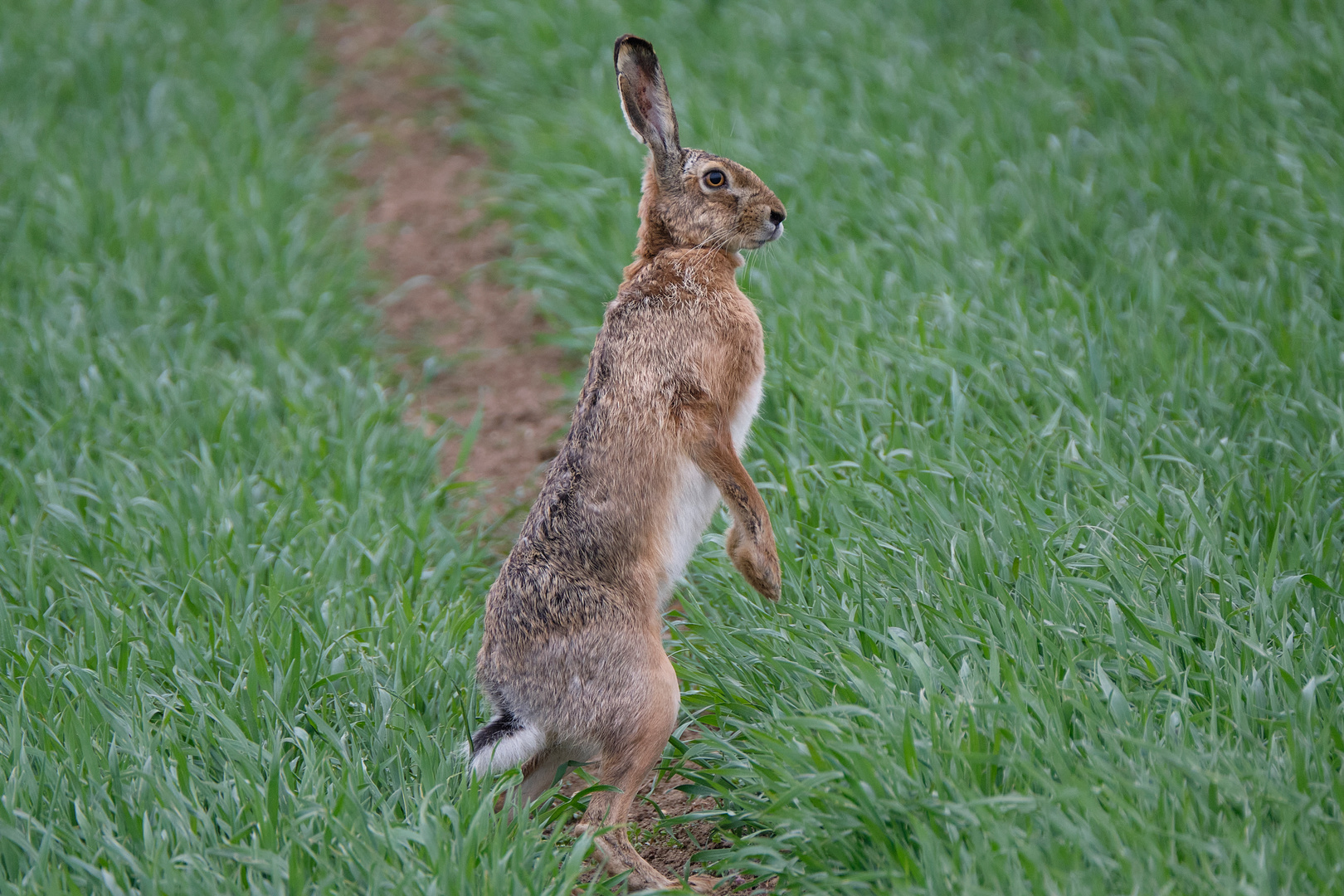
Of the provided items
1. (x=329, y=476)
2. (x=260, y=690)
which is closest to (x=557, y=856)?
(x=260, y=690)

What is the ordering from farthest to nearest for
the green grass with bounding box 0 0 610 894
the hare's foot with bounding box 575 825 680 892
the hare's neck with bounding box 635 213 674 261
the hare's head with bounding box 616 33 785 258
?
the hare's neck with bounding box 635 213 674 261 < the hare's head with bounding box 616 33 785 258 < the hare's foot with bounding box 575 825 680 892 < the green grass with bounding box 0 0 610 894

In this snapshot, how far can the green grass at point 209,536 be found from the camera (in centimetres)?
280

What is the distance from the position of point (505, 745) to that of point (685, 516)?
0.78m

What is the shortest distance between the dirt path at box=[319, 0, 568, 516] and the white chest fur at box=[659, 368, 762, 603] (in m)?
1.45

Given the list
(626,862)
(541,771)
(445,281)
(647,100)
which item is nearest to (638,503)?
(541,771)

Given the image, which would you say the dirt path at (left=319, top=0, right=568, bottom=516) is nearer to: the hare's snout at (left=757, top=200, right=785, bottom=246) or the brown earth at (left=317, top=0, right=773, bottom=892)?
the brown earth at (left=317, top=0, right=773, bottom=892)

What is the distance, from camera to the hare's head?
11.5 ft

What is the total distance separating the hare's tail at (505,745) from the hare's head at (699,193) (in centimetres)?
151

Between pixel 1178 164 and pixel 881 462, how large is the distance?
96.9 inches

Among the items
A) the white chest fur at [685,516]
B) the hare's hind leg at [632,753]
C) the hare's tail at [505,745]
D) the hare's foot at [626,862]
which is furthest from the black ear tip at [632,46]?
the hare's foot at [626,862]

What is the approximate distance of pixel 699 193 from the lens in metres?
3.53

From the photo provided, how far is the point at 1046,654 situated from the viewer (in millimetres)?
3020

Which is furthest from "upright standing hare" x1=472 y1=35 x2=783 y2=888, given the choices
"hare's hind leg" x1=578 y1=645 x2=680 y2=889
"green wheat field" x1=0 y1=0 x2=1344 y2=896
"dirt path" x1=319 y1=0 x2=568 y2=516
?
"dirt path" x1=319 y1=0 x2=568 y2=516

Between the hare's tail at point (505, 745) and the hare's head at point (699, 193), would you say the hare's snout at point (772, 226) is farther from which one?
the hare's tail at point (505, 745)
